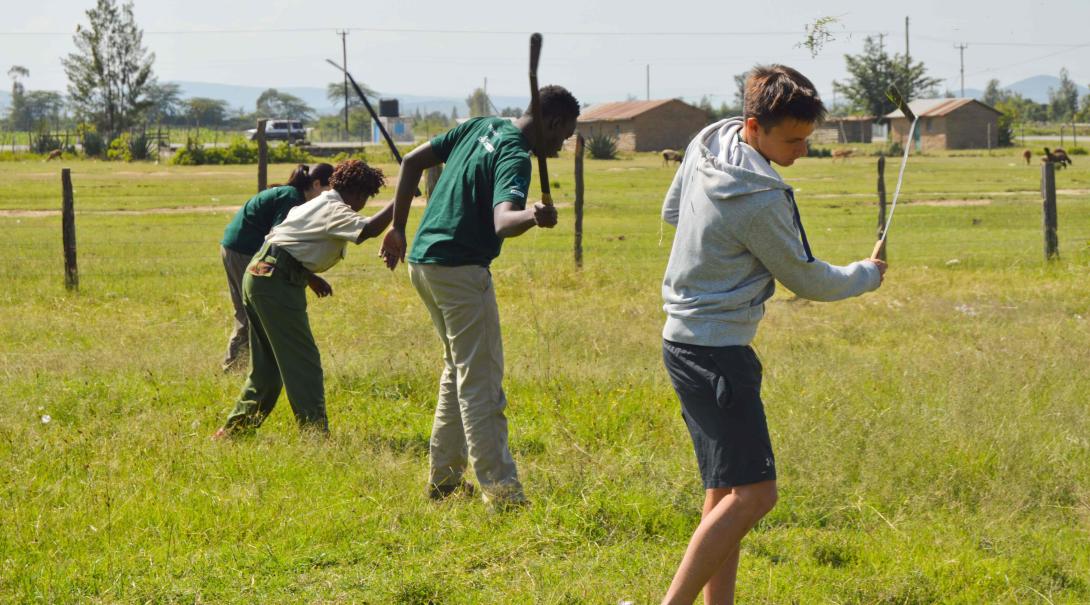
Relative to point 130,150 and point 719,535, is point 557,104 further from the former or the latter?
point 130,150

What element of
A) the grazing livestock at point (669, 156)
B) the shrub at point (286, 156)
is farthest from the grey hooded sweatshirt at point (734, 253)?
the shrub at point (286, 156)

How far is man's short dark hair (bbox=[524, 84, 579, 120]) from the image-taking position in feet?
16.5

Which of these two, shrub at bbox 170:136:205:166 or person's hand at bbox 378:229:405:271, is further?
shrub at bbox 170:136:205:166

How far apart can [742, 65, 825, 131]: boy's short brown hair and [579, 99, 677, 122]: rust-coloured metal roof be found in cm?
6407

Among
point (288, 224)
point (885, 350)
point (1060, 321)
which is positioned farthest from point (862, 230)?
point (288, 224)

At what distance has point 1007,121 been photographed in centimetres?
6831

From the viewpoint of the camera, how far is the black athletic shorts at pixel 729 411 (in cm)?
370

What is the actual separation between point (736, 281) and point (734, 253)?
0.29 ft

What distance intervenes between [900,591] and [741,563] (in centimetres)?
61

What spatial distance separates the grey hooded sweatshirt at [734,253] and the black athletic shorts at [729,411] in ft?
0.18

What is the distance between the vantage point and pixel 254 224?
797 cm

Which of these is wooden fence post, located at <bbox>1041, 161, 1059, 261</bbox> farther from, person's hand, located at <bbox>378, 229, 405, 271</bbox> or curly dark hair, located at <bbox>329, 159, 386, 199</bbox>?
person's hand, located at <bbox>378, 229, 405, 271</bbox>

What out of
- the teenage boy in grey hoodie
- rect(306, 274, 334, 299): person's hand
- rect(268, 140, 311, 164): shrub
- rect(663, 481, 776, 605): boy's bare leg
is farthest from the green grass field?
rect(268, 140, 311, 164): shrub

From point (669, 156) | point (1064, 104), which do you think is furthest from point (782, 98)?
point (1064, 104)
